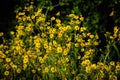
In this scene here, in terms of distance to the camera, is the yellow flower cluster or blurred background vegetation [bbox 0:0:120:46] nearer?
the yellow flower cluster

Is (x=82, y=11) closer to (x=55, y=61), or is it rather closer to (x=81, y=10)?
(x=81, y=10)

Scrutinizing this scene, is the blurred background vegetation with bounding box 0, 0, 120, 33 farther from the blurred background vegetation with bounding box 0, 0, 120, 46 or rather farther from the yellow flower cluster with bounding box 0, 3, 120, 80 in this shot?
the yellow flower cluster with bounding box 0, 3, 120, 80

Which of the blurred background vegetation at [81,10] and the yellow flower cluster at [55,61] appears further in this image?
the blurred background vegetation at [81,10]

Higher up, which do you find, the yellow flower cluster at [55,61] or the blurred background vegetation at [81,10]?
the blurred background vegetation at [81,10]

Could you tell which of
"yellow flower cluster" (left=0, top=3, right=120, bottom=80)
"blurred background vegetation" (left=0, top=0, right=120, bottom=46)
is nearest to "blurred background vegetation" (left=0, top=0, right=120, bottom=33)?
"blurred background vegetation" (left=0, top=0, right=120, bottom=46)

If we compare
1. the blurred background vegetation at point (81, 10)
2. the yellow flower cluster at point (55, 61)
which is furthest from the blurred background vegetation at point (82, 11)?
the yellow flower cluster at point (55, 61)

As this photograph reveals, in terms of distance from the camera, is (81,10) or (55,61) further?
(81,10)

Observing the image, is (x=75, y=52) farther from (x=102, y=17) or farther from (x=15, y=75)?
(x=102, y=17)

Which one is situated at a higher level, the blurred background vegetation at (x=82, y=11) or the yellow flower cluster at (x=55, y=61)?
the blurred background vegetation at (x=82, y=11)

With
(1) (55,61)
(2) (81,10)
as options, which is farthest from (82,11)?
(1) (55,61)

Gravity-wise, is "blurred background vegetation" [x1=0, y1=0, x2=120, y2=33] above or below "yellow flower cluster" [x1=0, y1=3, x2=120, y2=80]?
above

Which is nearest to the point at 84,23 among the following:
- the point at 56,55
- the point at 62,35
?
the point at 62,35

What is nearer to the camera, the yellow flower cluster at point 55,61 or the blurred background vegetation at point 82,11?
the yellow flower cluster at point 55,61

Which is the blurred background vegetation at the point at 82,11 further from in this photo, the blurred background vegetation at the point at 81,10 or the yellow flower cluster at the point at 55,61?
the yellow flower cluster at the point at 55,61
